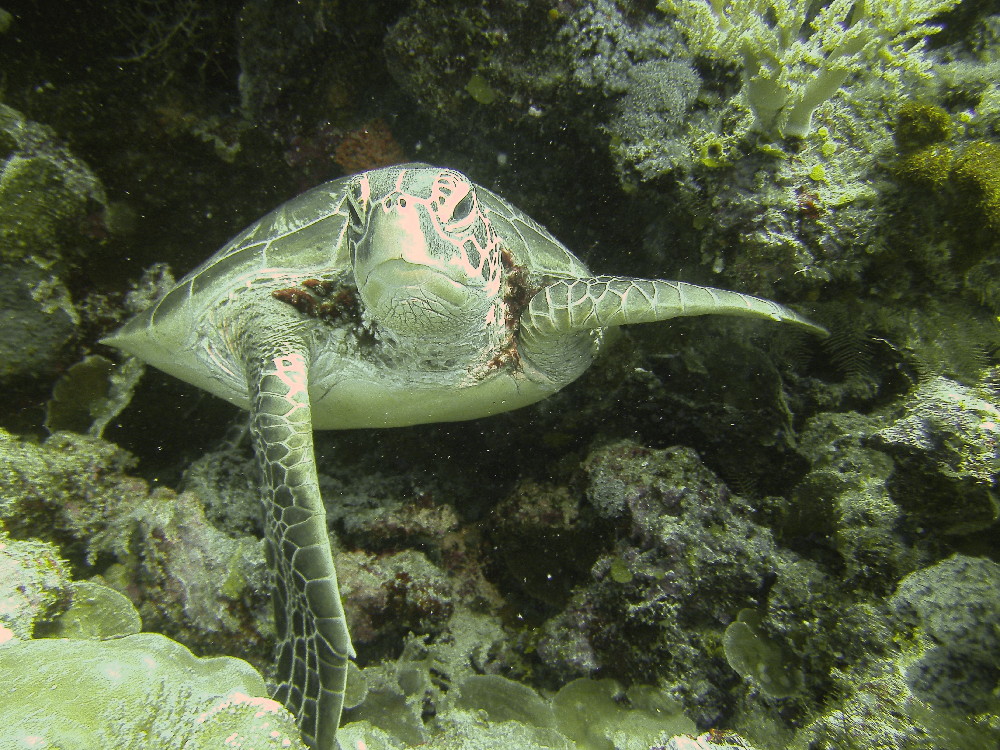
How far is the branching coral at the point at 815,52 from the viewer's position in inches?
80.2

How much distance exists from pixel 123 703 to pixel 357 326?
5.06 ft

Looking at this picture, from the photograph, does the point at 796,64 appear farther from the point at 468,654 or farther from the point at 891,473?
the point at 468,654

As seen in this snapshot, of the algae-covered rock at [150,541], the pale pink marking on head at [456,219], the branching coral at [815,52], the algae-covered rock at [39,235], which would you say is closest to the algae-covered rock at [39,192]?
the algae-covered rock at [39,235]

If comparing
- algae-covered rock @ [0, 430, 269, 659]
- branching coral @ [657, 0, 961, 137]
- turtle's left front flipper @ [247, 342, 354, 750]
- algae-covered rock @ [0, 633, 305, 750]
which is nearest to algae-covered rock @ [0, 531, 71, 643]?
algae-covered rock @ [0, 633, 305, 750]

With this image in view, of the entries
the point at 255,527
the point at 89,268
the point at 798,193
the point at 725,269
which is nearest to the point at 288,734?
the point at 255,527

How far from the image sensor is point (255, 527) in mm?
2568

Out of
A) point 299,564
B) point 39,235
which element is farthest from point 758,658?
point 39,235

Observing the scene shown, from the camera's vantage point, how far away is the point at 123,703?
46.4 inches

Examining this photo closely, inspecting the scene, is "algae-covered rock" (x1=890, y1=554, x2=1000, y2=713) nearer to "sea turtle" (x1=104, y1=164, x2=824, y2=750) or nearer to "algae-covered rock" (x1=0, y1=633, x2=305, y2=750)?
"sea turtle" (x1=104, y1=164, x2=824, y2=750)

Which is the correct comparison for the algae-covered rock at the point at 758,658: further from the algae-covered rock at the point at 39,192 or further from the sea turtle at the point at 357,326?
the algae-covered rock at the point at 39,192

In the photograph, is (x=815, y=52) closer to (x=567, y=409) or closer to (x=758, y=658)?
(x=567, y=409)

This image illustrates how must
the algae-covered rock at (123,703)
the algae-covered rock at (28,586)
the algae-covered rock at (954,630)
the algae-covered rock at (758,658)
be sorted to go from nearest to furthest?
the algae-covered rock at (123,703) → the algae-covered rock at (954,630) → the algae-covered rock at (28,586) → the algae-covered rock at (758,658)

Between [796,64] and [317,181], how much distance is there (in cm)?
291

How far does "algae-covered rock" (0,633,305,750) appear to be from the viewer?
1096 mm
